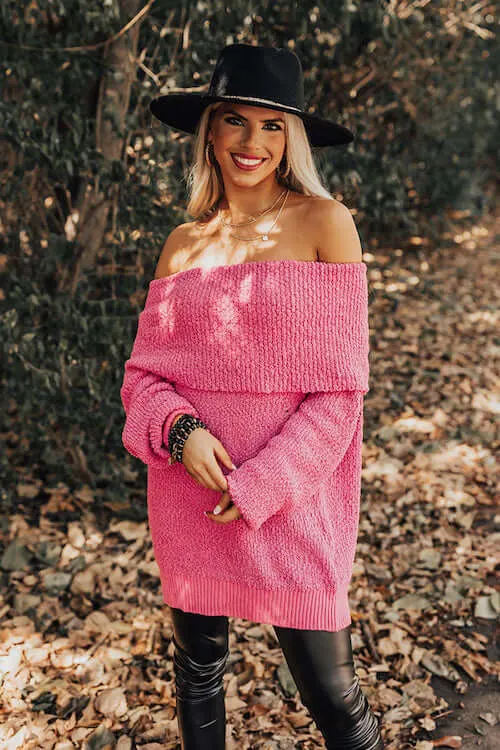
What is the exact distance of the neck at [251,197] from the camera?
2086 mm

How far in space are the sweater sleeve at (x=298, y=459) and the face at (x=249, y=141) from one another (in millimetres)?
634

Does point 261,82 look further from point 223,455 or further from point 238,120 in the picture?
point 223,455

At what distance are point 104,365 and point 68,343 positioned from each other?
223 millimetres

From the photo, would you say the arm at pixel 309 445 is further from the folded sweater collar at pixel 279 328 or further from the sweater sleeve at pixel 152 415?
the sweater sleeve at pixel 152 415

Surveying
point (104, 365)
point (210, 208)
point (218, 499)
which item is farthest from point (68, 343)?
point (218, 499)


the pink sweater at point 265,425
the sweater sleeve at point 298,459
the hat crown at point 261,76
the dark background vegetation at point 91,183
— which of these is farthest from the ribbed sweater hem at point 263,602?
the dark background vegetation at point 91,183

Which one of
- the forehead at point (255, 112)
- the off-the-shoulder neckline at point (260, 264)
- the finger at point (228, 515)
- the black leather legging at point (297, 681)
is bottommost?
the black leather legging at point (297, 681)

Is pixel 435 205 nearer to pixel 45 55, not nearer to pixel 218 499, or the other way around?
pixel 45 55

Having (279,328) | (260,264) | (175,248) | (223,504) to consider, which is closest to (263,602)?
(223,504)

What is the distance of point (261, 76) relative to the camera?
75.8 inches

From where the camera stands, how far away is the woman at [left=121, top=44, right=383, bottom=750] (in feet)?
6.21

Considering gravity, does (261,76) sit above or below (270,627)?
above

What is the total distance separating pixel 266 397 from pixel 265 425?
7 centimetres

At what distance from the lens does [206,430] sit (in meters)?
1.92
